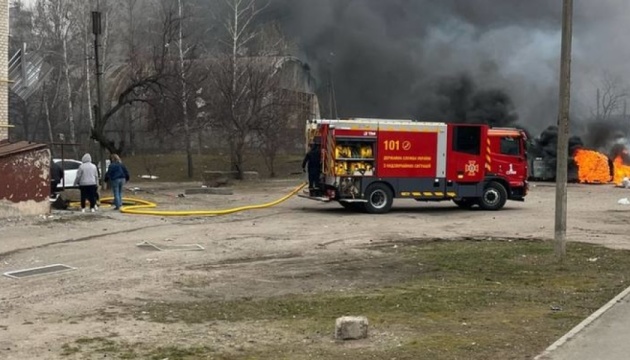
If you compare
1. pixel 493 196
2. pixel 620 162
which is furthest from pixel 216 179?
pixel 620 162

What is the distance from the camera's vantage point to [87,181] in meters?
19.0

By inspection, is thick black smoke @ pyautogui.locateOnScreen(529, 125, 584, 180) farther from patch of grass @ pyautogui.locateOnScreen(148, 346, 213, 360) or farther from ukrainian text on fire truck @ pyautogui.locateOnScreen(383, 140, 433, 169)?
patch of grass @ pyautogui.locateOnScreen(148, 346, 213, 360)

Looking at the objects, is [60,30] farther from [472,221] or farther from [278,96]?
[472,221]

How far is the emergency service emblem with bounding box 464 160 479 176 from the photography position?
21.0 meters

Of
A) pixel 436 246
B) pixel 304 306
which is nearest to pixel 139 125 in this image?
pixel 436 246

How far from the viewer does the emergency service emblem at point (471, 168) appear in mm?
21047

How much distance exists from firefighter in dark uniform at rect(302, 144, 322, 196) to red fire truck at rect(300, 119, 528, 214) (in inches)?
6.6

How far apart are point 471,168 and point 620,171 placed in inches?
983

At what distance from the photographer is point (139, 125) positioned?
5303 cm

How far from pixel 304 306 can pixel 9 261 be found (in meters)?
6.00

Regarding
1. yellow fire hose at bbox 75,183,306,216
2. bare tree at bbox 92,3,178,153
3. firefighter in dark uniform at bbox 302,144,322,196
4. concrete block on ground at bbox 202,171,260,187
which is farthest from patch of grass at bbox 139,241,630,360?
concrete block on ground at bbox 202,171,260,187

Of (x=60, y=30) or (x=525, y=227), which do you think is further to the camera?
(x=60, y=30)

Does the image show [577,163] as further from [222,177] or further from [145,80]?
[145,80]

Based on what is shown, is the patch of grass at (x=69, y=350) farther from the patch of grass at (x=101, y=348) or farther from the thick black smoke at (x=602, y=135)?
the thick black smoke at (x=602, y=135)
